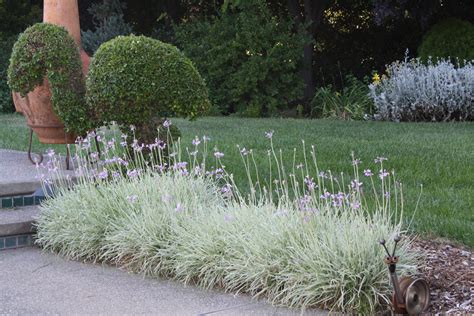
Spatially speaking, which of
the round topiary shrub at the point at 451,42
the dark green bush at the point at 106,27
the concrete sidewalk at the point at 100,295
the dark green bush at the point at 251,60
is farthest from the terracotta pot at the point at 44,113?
the dark green bush at the point at 106,27

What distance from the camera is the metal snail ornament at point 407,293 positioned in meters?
3.25

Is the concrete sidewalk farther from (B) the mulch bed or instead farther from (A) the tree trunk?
(A) the tree trunk

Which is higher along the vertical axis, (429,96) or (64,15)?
(64,15)

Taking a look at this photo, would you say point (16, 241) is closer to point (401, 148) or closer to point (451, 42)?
point (401, 148)

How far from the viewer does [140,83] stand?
565 cm

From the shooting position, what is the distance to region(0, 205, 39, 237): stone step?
4.93 meters

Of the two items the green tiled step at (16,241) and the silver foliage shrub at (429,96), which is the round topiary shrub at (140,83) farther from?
the silver foliage shrub at (429,96)

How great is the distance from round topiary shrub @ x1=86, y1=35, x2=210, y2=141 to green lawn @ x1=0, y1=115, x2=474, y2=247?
3.36ft

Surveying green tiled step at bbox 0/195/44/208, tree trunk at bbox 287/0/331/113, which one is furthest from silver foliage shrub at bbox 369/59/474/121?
green tiled step at bbox 0/195/44/208

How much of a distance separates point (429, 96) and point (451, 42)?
94.8 inches

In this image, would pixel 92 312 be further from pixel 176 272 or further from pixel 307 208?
pixel 307 208

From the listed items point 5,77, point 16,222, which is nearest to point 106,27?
point 5,77

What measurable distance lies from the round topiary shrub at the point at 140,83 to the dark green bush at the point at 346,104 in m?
7.61

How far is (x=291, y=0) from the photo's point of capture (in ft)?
54.2
